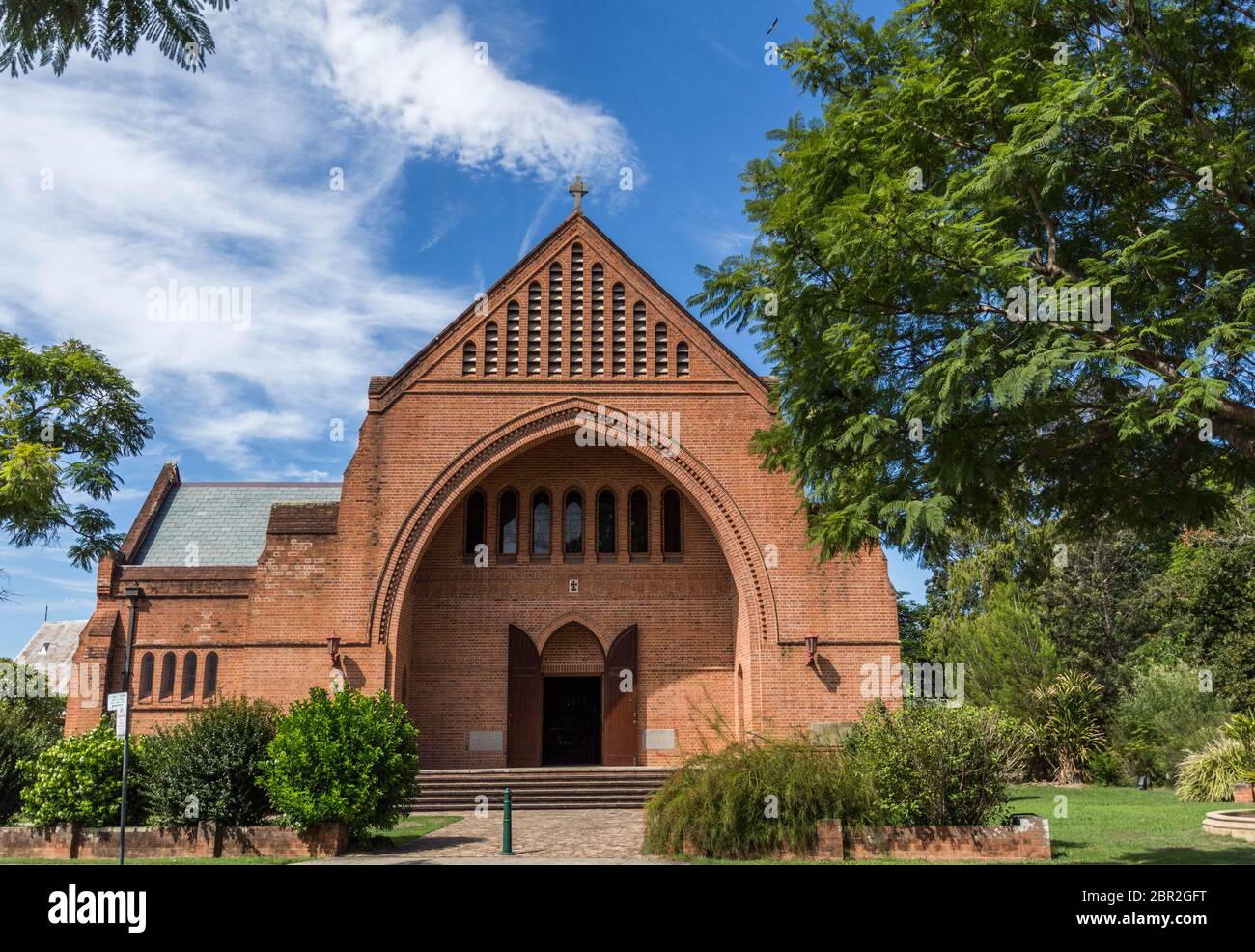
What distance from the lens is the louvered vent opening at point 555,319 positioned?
22.9 m

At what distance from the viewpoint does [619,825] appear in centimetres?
1712

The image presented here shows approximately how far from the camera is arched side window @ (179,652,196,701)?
23.1m

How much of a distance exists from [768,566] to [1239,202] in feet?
44.0

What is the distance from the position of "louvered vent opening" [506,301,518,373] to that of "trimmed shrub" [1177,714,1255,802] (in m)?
16.3

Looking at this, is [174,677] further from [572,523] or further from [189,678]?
[572,523]

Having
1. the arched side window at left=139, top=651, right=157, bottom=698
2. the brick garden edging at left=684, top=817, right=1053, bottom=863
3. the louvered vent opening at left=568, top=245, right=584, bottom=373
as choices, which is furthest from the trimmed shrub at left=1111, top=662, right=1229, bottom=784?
the arched side window at left=139, top=651, right=157, bottom=698

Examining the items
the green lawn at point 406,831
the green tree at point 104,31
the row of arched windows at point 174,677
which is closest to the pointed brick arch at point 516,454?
the green lawn at point 406,831

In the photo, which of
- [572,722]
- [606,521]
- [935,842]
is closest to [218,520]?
[606,521]

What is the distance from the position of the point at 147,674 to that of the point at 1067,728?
891 inches

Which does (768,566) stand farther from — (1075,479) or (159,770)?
(159,770)

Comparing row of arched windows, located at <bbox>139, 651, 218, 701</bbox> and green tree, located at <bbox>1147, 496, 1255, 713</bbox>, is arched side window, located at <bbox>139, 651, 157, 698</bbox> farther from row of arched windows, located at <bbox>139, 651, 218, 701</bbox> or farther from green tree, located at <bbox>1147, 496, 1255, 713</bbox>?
green tree, located at <bbox>1147, 496, 1255, 713</bbox>

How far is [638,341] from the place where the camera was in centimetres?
2311

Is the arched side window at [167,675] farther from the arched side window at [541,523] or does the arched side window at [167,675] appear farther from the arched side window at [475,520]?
the arched side window at [541,523]
